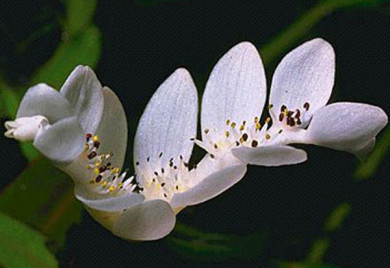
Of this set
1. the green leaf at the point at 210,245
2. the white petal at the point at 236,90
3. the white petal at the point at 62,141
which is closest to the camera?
the white petal at the point at 62,141

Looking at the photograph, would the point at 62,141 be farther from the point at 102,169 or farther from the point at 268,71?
the point at 268,71

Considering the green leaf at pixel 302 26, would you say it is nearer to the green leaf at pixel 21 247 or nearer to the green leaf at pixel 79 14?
the green leaf at pixel 79 14

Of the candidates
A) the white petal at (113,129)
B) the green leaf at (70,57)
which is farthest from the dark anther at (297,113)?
the green leaf at (70,57)

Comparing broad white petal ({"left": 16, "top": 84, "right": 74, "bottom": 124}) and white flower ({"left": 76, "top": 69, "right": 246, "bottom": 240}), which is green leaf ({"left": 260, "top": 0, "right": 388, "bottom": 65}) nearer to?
white flower ({"left": 76, "top": 69, "right": 246, "bottom": 240})

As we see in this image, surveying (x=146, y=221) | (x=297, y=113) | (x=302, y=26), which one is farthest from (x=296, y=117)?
(x=302, y=26)

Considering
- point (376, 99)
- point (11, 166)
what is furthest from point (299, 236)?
point (11, 166)

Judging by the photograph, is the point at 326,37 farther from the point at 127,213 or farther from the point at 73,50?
the point at 127,213
